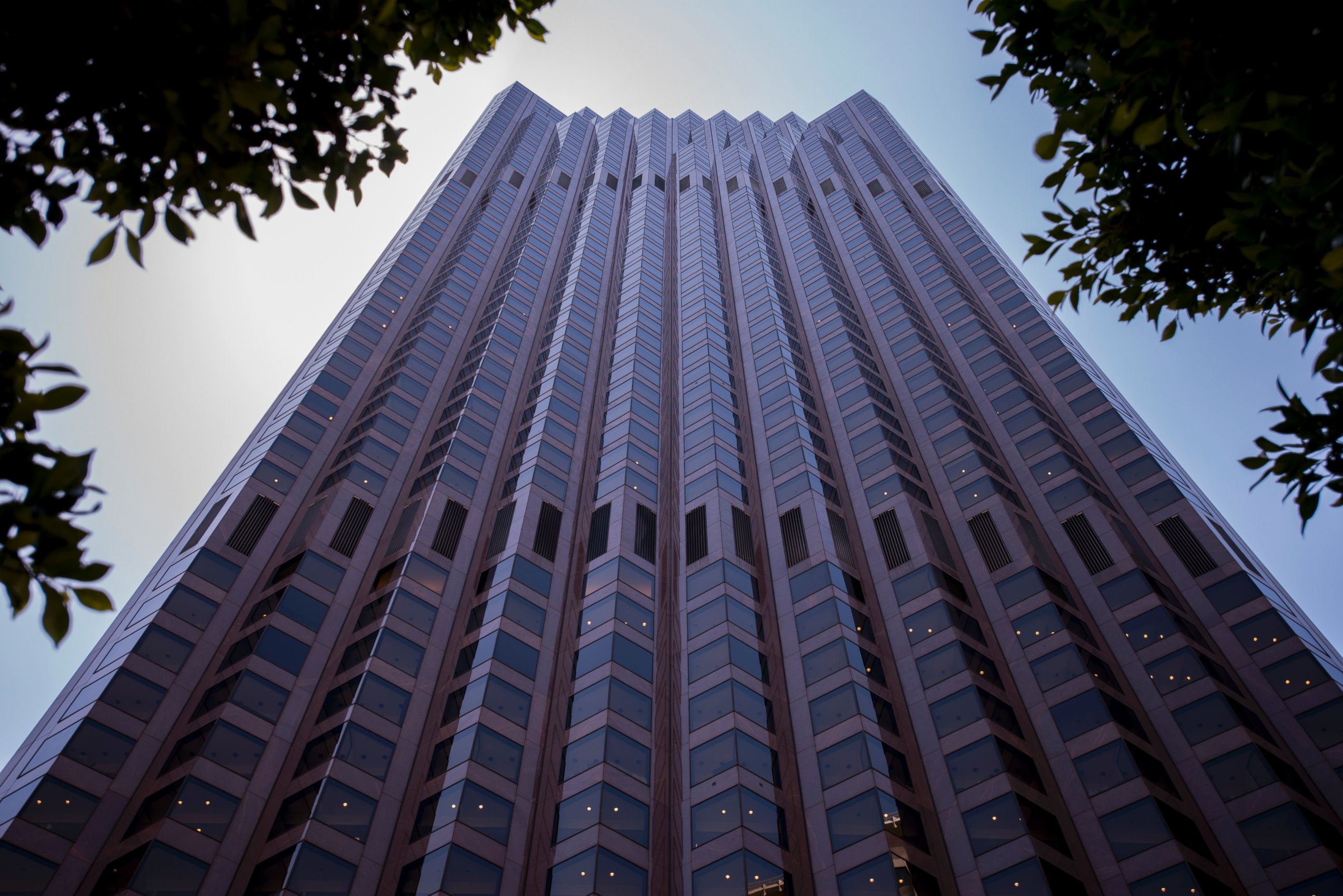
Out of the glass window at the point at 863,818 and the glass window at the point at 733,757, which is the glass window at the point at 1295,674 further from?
the glass window at the point at 733,757

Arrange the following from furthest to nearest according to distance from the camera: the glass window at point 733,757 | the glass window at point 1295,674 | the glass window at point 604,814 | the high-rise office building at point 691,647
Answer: the glass window at point 1295,674 < the glass window at point 733,757 < the glass window at point 604,814 < the high-rise office building at point 691,647

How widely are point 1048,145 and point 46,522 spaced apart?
24.8ft

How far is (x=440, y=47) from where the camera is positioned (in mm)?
9219

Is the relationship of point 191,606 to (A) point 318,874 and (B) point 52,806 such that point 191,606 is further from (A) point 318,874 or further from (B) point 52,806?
(A) point 318,874

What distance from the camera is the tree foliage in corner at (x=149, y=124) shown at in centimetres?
624

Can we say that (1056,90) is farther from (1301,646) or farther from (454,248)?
(454,248)

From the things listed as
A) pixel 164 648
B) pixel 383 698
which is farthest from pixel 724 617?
pixel 164 648

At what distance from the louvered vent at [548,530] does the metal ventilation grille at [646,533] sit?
4.07 meters

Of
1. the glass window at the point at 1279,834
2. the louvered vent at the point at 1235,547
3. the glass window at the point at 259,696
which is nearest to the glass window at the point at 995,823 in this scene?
the glass window at the point at 1279,834

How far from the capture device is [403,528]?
48.2 meters

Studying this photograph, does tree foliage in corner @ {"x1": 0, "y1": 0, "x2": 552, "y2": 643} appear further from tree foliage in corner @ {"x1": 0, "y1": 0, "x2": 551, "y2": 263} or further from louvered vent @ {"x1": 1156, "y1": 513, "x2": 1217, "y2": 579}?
louvered vent @ {"x1": 1156, "y1": 513, "x2": 1217, "y2": 579}

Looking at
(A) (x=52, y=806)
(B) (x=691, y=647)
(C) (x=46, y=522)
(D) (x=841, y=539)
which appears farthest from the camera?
(D) (x=841, y=539)

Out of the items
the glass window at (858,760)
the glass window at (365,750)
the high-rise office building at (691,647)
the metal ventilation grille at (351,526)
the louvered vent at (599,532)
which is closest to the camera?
the high-rise office building at (691,647)

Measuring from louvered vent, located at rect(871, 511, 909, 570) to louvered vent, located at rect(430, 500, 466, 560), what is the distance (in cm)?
2192
